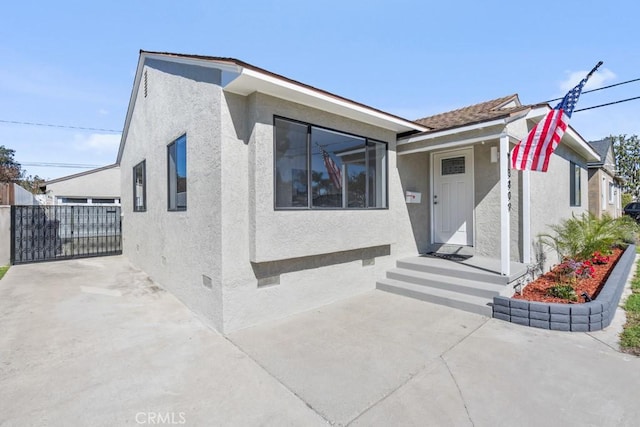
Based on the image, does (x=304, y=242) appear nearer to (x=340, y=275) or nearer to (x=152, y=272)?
(x=340, y=275)

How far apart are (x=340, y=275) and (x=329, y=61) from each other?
30.0 ft

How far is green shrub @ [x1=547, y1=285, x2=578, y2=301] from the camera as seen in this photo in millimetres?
4871

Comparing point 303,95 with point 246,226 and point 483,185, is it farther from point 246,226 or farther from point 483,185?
point 483,185

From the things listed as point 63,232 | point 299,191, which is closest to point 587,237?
point 299,191

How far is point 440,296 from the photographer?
5.50 metres

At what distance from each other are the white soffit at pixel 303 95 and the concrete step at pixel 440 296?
11.0 ft

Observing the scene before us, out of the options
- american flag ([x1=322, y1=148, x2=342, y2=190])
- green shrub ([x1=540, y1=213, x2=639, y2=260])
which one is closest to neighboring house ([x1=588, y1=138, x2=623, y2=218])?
green shrub ([x1=540, y1=213, x2=639, y2=260])

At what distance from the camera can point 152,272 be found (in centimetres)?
798

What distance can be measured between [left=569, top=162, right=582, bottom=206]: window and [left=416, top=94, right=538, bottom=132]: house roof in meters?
2.82

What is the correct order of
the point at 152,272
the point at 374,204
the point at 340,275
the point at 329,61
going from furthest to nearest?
the point at 329,61, the point at 152,272, the point at 374,204, the point at 340,275

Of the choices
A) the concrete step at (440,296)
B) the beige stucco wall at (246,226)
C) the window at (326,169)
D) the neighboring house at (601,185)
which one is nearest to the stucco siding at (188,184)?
the beige stucco wall at (246,226)

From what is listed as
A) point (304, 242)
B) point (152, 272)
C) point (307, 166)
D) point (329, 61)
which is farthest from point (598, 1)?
point (152, 272)

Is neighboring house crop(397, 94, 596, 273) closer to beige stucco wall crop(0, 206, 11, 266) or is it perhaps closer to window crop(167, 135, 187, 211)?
window crop(167, 135, 187, 211)

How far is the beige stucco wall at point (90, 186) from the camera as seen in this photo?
2067 centimetres
